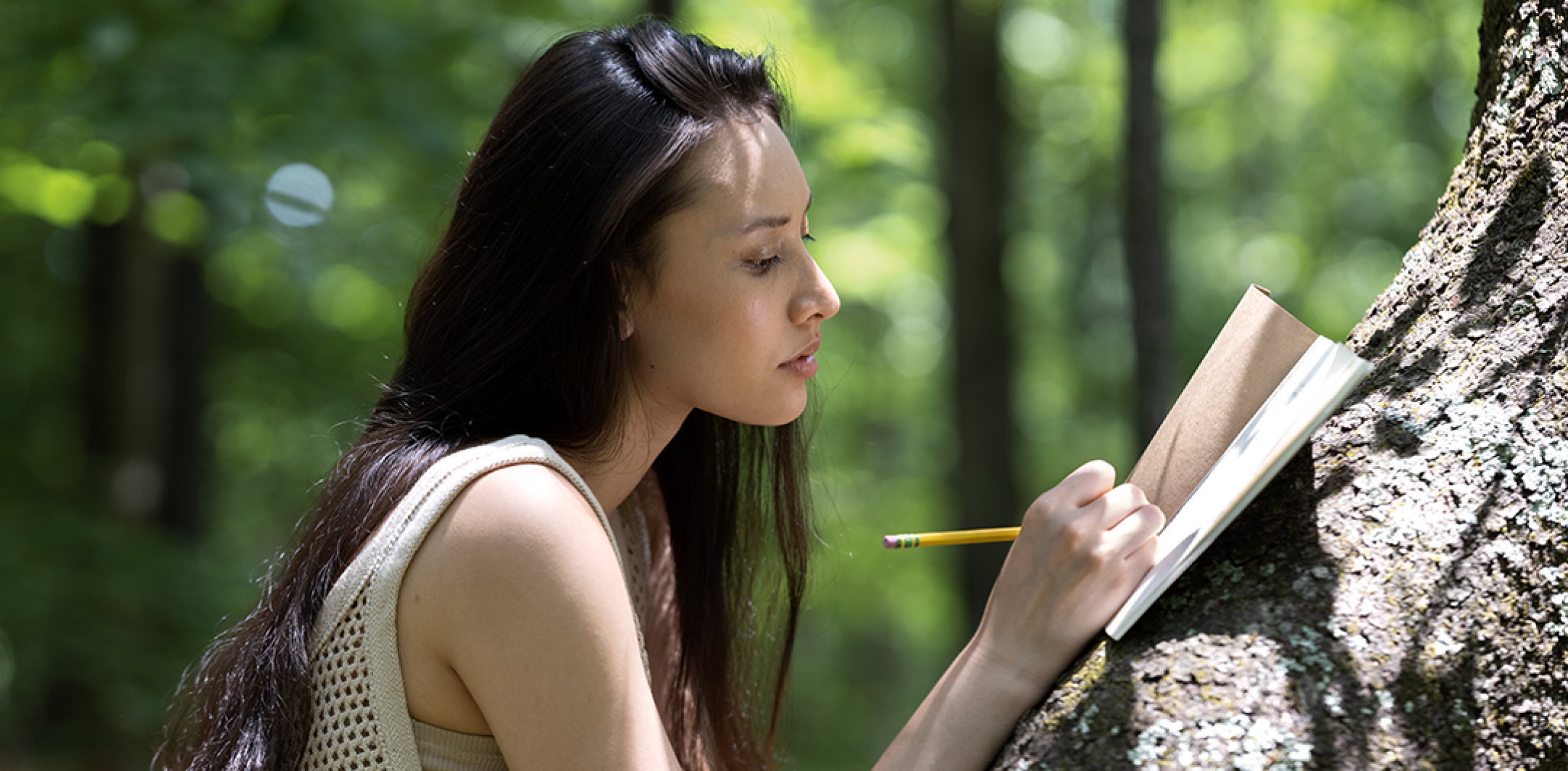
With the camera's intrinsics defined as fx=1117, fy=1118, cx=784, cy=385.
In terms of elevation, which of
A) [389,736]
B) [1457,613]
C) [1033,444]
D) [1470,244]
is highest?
[1033,444]

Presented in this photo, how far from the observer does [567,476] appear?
4.87ft

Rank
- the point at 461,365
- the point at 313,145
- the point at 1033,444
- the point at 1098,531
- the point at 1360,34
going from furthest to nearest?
1. the point at 1033,444
2. the point at 1360,34
3. the point at 313,145
4. the point at 461,365
5. the point at 1098,531

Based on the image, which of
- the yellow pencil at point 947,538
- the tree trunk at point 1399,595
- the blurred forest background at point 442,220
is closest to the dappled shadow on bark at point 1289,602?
the tree trunk at point 1399,595

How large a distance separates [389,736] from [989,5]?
6844 mm

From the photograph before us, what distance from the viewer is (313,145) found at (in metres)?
4.21

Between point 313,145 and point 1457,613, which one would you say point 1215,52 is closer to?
point 313,145

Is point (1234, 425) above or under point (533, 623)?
above

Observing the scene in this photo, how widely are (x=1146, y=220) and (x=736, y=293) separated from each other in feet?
5.21

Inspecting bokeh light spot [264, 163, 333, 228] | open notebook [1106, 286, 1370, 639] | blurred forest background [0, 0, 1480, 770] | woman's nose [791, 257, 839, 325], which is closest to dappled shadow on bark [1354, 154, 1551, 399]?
open notebook [1106, 286, 1370, 639]

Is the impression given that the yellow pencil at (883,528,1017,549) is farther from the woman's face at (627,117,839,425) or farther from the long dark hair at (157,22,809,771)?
the long dark hair at (157,22,809,771)

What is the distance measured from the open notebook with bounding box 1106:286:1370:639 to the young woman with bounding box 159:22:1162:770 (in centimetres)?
5

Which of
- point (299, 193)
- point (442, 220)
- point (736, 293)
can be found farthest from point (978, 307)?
point (736, 293)

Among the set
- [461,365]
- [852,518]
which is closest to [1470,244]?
[461,365]

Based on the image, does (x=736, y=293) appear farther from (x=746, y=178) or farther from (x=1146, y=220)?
(x=1146, y=220)
